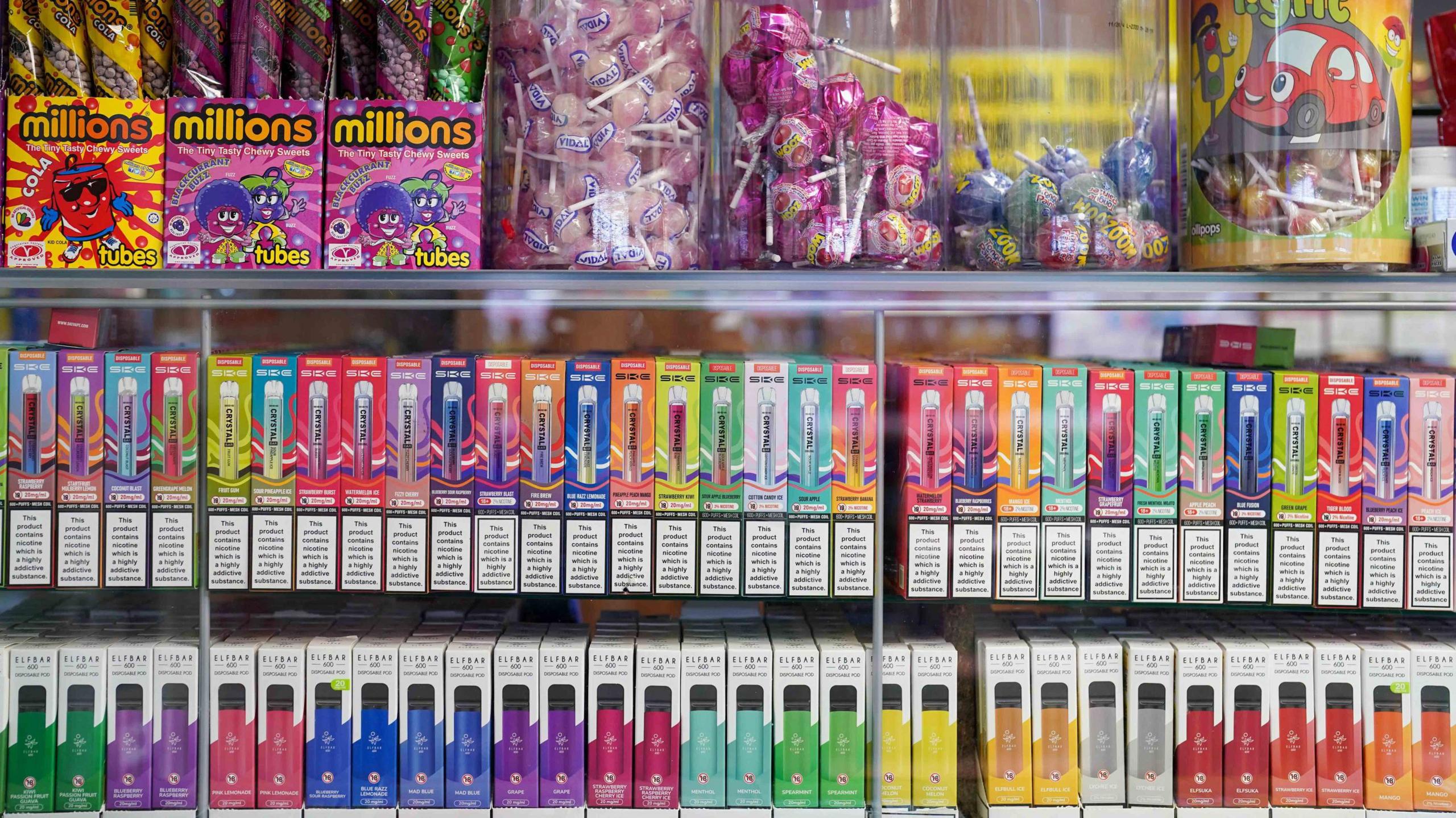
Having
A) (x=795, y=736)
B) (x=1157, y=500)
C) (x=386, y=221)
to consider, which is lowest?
(x=795, y=736)

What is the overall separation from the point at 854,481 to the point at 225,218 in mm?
1132

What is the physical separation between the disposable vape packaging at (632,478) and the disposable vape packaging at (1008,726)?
2.00 ft

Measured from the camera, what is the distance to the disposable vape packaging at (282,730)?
1.70 meters

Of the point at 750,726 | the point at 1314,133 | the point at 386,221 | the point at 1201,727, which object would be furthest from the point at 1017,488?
the point at 386,221

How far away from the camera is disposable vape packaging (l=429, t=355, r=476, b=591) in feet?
5.57

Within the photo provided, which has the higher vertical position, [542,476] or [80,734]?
[542,476]

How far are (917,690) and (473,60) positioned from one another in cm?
133

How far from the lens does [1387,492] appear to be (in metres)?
1.68

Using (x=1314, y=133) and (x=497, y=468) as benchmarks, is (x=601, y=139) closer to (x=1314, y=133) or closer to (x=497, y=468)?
(x=497, y=468)

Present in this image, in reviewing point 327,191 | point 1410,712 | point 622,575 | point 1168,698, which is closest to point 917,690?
point 1168,698

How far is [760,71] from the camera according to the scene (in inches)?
67.4

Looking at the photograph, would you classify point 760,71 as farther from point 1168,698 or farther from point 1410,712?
point 1410,712

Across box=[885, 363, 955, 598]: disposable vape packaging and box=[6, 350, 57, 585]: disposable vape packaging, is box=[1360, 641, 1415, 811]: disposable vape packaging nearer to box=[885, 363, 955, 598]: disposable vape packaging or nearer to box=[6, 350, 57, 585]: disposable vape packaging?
box=[885, 363, 955, 598]: disposable vape packaging

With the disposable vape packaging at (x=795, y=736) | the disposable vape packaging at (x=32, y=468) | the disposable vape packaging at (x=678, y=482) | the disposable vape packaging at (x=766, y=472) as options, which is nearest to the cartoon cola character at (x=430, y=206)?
the disposable vape packaging at (x=678, y=482)
